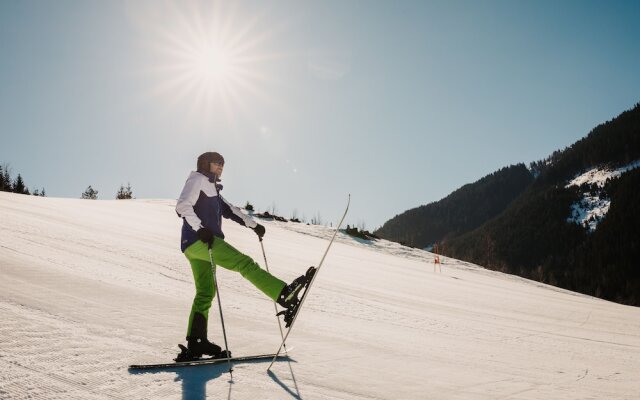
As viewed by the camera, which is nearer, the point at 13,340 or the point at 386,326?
the point at 13,340

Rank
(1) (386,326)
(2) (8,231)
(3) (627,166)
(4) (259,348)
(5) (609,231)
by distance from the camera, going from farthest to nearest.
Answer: (3) (627,166) < (5) (609,231) < (2) (8,231) < (1) (386,326) < (4) (259,348)

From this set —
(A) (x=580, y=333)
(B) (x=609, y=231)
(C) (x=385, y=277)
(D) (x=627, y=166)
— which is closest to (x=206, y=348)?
(A) (x=580, y=333)

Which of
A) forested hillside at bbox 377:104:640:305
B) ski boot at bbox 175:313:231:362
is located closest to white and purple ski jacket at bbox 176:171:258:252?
ski boot at bbox 175:313:231:362

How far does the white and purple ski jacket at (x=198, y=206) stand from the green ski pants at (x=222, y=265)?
0.44ft

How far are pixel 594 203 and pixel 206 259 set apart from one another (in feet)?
588

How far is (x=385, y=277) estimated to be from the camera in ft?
39.9

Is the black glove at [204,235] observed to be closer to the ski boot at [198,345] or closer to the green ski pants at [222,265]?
the green ski pants at [222,265]

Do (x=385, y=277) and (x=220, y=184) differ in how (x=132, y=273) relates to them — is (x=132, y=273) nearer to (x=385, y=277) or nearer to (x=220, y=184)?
(x=220, y=184)

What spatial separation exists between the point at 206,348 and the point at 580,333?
7.11 metres

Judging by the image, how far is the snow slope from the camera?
2693mm

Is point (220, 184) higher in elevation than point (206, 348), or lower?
higher

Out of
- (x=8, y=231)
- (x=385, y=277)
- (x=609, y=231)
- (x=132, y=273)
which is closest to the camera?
(x=132, y=273)

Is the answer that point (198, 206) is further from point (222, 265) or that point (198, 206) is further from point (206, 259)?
point (222, 265)

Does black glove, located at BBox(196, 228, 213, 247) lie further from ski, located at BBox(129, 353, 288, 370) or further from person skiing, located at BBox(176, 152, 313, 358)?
ski, located at BBox(129, 353, 288, 370)
